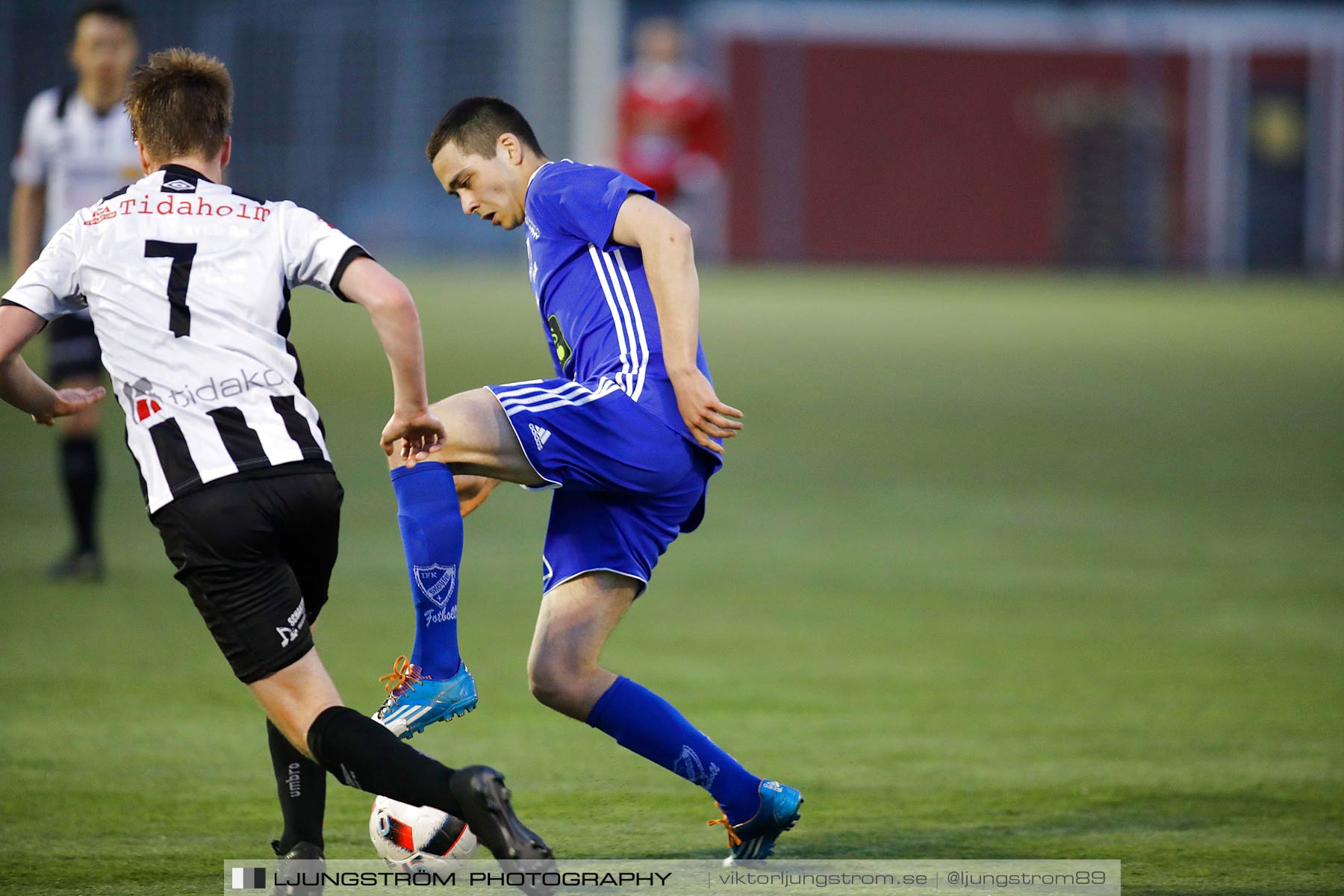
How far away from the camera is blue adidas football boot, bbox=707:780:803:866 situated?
3.97m

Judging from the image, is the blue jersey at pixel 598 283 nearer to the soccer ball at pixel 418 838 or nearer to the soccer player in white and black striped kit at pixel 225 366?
the soccer player in white and black striped kit at pixel 225 366

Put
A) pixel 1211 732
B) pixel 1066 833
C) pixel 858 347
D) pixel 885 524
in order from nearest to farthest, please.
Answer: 1. pixel 1066 833
2. pixel 1211 732
3. pixel 885 524
4. pixel 858 347

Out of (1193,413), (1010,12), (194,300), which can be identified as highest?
(1010,12)

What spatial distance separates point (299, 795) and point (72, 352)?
→ 3.98 meters

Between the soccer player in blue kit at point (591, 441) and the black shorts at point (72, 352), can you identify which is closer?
the soccer player in blue kit at point (591, 441)

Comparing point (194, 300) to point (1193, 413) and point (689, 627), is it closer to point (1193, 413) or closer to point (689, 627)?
point (689, 627)

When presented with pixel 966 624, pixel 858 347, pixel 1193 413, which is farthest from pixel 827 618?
pixel 858 347

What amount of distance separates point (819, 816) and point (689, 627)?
2343 mm

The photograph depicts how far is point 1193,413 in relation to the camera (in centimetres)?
1316

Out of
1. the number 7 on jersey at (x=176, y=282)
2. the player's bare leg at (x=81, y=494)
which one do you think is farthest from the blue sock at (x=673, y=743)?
the player's bare leg at (x=81, y=494)

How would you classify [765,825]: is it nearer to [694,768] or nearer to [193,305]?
[694,768]

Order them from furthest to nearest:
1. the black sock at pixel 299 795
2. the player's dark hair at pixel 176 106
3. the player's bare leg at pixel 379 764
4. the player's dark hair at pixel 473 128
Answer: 1. the player's dark hair at pixel 473 128
2. the black sock at pixel 299 795
3. the player's dark hair at pixel 176 106
4. the player's bare leg at pixel 379 764

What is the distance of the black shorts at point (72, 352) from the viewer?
7.04m

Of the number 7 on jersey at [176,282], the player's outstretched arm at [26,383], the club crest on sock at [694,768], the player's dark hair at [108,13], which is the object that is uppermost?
the player's dark hair at [108,13]
